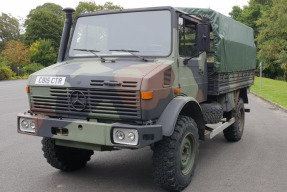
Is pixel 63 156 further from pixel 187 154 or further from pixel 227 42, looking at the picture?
pixel 227 42

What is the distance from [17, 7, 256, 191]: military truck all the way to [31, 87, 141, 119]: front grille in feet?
Answer: 0.04

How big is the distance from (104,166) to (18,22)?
64.2 metres

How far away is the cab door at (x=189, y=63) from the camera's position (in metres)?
4.77

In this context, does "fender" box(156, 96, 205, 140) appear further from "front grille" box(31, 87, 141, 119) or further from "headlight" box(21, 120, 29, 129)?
"headlight" box(21, 120, 29, 129)

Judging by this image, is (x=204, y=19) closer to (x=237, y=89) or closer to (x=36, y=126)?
(x=237, y=89)

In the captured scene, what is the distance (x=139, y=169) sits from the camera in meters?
5.41

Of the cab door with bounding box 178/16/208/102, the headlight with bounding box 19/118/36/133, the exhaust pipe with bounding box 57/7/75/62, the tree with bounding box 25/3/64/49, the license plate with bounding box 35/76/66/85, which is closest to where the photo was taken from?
the license plate with bounding box 35/76/66/85

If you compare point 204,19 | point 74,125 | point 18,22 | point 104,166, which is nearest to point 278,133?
point 204,19

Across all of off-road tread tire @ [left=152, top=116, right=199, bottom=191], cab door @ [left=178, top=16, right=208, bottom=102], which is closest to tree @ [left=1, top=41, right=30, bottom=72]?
cab door @ [left=178, top=16, right=208, bottom=102]

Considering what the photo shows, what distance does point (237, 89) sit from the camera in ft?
24.0

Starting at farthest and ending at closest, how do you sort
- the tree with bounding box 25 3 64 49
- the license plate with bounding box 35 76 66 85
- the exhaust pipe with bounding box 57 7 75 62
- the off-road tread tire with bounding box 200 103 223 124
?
1. the tree with bounding box 25 3 64 49
2. the off-road tread tire with bounding box 200 103 223 124
3. the exhaust pipe with bounding box 57 7 75 62
4. the license plate with bounding box 35 76 66 85

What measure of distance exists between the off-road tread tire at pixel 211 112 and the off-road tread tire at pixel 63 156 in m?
2.06

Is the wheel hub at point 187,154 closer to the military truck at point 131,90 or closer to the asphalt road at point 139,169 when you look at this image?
the military truck at point 131,90

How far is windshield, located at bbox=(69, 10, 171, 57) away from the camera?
463cm
